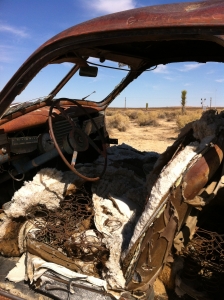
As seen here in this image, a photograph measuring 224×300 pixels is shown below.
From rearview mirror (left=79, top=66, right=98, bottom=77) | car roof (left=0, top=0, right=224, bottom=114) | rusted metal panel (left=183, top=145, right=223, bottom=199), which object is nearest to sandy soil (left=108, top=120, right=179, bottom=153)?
rearview mirror (left=79, top=66, right=98, bottom=77)

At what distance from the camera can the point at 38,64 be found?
74.3 inches

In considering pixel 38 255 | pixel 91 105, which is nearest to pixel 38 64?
pixel 38 255

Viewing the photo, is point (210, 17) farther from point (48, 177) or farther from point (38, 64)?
point (48, 177)

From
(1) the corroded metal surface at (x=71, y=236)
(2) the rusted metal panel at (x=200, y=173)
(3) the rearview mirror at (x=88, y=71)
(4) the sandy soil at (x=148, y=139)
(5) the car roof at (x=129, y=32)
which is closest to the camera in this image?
(5) the car roof at (x=129, y=32)

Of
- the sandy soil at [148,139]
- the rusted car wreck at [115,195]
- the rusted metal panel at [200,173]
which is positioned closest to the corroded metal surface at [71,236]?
the rusted car wreck at [115,195]

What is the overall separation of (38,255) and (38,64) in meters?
1.34

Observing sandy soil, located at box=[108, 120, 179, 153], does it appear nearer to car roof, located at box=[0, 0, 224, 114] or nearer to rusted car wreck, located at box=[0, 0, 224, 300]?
rusted car wreck, located at box=[0, 0, 224, 300]

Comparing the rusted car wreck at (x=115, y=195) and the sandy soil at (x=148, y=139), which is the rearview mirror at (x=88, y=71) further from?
the sandy soil at (x=148, y=139)

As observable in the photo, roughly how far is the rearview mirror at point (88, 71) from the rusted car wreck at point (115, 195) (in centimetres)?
1

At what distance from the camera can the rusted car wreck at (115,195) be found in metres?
1.58

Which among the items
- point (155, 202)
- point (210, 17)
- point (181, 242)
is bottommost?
point (181, 242)

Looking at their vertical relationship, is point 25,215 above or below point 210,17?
below

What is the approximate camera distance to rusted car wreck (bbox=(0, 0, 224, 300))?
1.58 m

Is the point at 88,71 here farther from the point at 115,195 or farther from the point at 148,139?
the point at 148,139
